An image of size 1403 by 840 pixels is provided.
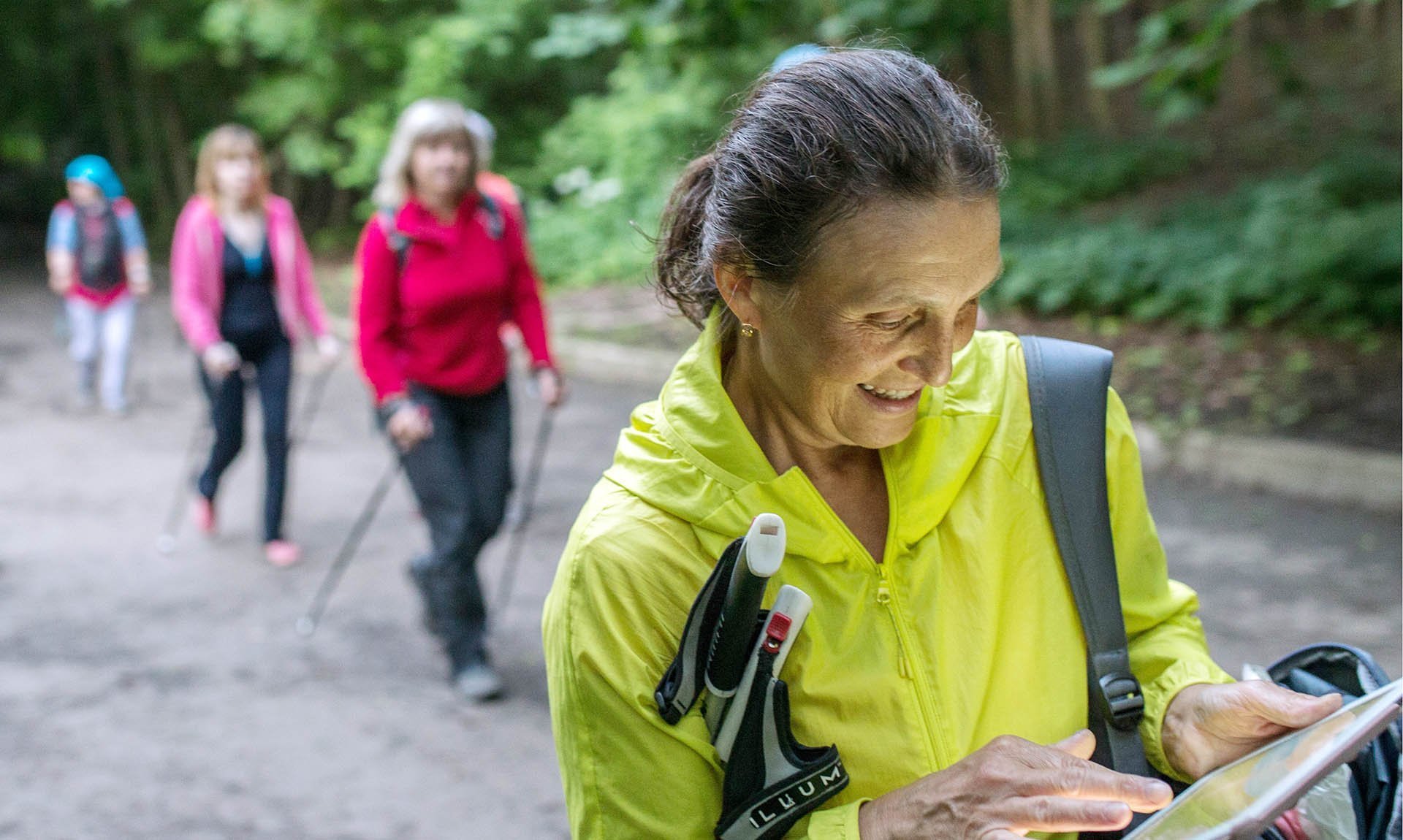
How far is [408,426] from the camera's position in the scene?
4.93 meters

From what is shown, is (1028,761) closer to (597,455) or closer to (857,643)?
(857,643)

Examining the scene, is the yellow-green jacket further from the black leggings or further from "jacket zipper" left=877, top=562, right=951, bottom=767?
the black leggings

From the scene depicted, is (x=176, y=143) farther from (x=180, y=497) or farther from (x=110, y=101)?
(x=180, y=497)

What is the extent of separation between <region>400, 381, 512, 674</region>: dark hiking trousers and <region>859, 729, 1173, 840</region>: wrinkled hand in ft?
12.1

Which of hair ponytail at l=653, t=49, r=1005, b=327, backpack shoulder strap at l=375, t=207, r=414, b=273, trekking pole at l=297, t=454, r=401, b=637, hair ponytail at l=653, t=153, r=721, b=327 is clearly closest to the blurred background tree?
backpack shoulder strap at l=375, t=207, r=414, b=273

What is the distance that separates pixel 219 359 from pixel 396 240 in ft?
6.52

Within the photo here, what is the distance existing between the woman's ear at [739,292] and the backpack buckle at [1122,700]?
26.1 inches

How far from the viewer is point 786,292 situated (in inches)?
68.0

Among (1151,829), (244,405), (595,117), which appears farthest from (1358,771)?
(595,117)

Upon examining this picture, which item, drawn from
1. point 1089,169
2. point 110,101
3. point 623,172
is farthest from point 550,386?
point 110,101

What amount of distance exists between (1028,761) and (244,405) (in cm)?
627

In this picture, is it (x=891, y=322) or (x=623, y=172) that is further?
(x=623, y=172)

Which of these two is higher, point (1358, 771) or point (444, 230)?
point (444, 230)

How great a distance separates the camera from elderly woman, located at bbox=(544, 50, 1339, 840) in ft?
5.28
